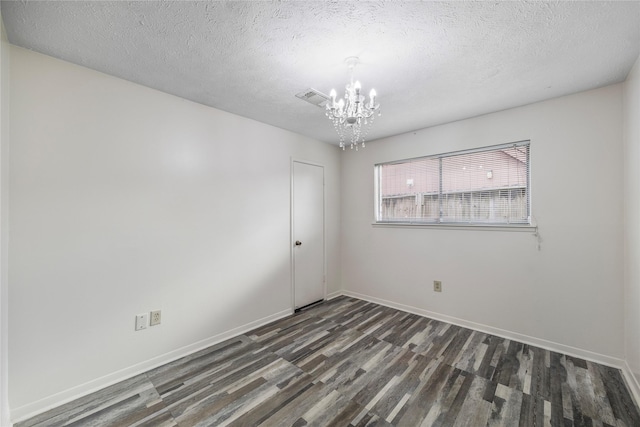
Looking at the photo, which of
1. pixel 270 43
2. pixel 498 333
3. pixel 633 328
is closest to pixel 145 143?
pixel 270 43

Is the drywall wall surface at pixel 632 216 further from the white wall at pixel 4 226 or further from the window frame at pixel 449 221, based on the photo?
the white wall at pixel 4 226

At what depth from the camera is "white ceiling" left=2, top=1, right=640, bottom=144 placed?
4.66 ft

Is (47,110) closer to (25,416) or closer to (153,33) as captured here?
(153,33)

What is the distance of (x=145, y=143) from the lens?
7.31ft

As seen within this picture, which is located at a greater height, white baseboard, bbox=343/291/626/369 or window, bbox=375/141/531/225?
window, bbox=375/141/531/225

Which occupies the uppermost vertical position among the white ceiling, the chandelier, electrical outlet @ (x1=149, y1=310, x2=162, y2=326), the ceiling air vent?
the white ceiling

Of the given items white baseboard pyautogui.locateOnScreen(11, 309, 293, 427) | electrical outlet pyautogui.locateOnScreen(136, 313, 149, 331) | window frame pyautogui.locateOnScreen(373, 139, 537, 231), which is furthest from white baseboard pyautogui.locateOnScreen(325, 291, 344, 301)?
electrical outlet pyautogui.locateOnScreen(136, 313, 149, 331)

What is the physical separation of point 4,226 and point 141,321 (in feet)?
3.67

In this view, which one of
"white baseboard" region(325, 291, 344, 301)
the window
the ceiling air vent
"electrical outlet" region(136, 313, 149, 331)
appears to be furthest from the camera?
"white baseboard" region(325, 291, 344, 301)

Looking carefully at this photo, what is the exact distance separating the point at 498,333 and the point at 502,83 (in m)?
2.51

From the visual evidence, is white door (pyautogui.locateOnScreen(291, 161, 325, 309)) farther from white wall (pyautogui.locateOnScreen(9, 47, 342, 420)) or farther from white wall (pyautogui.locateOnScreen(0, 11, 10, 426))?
white wall (pyautogui.locateOnScreen(0, 11, 10, 426))

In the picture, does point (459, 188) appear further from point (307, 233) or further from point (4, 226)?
point (4, 226)

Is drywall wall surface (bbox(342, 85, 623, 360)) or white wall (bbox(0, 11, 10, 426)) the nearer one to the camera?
white wall (bbox(0, 11, 10, 426))

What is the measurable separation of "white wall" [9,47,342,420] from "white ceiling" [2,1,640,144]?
291 mm
